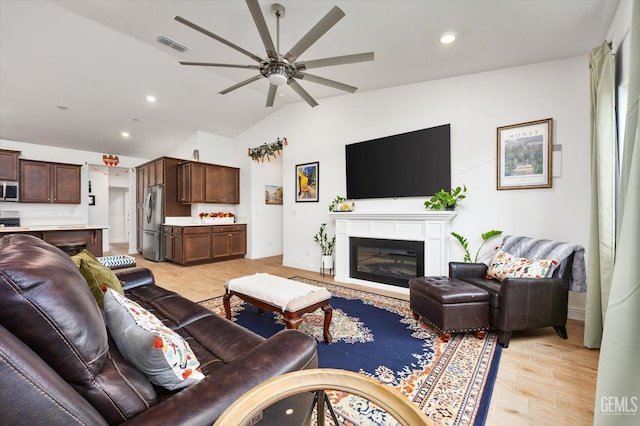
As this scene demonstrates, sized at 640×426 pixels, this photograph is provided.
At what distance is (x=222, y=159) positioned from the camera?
6.79 metres

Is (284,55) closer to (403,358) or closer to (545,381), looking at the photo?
(403,358)

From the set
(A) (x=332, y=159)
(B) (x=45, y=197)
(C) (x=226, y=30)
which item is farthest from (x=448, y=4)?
(B) (x=45, y=197)

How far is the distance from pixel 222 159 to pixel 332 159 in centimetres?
330

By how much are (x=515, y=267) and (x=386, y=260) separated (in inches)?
72.1

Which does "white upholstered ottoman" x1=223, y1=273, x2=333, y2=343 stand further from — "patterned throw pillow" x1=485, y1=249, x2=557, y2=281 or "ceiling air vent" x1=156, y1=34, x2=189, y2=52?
"ceiling air vent" x1=156, y1=34, x2=189, y2=52

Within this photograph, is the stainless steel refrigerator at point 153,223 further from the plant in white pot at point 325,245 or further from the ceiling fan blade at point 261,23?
the ceiling fan blade at point 261,23

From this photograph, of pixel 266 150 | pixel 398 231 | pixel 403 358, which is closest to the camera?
pixel 403 358

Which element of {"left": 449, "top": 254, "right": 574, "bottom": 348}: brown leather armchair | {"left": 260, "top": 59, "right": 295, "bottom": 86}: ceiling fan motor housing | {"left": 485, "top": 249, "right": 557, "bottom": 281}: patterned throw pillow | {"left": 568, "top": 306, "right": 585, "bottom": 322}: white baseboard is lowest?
{"left": 568, "top": 306, "right": 585, "bottom": 322}: white baseboard

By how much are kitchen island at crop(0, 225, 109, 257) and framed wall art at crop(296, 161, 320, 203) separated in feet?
12.0

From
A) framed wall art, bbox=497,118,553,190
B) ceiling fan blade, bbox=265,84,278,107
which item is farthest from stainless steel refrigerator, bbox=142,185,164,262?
framed wall art, bbox=497,118,553,190

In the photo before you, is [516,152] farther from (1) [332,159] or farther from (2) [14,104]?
(2) [14,104]

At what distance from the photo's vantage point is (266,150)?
19.7ft

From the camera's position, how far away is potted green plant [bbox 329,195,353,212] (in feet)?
14.8

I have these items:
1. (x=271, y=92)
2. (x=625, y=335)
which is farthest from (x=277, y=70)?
(x=625, y=335)
